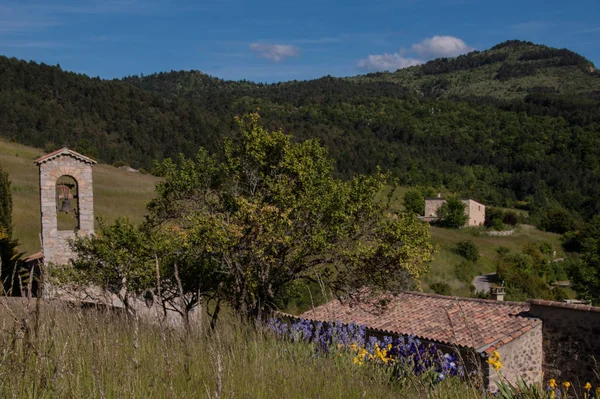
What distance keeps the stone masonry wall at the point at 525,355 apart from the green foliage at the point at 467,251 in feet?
110

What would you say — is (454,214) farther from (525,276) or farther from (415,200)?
(525,276)

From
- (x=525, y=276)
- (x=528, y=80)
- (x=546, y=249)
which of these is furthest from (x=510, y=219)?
(x=528, y=80)

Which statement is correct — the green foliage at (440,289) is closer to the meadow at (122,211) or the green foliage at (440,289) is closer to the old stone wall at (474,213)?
the meadow at (122,211)

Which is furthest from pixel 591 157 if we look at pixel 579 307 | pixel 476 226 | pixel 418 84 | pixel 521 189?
pixel 418 84

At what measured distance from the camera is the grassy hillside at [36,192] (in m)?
28.7

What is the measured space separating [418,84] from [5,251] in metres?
192

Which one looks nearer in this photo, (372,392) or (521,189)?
(372,392)

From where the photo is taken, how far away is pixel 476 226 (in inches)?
2502

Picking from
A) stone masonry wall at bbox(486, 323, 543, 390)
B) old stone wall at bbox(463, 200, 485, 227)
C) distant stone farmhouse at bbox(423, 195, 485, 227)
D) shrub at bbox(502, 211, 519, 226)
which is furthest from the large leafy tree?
shrub at bbox(502, 211, 519, 226)

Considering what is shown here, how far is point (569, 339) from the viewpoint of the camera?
13.7 metres

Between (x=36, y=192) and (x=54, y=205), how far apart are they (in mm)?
25177

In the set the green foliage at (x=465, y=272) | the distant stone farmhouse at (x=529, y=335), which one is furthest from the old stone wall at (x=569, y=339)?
the green foliage at (x=465, y=272)

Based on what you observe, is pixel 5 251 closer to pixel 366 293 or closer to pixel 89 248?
pixel 89 248

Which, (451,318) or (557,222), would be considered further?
(557,222)
